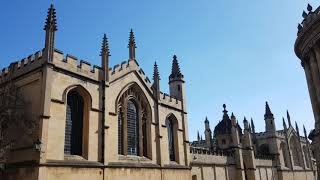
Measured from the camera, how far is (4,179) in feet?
68.3

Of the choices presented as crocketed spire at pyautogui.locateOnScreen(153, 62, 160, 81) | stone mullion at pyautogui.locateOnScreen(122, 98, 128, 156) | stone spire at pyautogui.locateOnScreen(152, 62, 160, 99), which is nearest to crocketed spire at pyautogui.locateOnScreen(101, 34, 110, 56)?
stone mullion at pyautogui.locateOnScreen(122, 98, 128, 156)

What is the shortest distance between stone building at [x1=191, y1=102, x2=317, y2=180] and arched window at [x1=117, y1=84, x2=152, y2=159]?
7.79m

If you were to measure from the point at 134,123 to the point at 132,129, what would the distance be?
0.60 m

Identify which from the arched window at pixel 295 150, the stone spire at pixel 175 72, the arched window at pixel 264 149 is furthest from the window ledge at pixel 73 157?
the arched window at pixel 295 150

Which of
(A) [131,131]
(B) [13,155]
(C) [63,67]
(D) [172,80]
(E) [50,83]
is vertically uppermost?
(D) [172,80]

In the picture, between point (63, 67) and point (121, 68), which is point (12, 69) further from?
point (121, 68)

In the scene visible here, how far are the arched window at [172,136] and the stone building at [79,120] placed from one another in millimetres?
1247

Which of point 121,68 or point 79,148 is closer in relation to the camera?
point 79,148

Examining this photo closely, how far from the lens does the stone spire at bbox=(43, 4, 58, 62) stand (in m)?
21.2

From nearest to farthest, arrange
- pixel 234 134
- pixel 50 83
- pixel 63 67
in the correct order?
1. pixel 50 83
2. pixel 63 67
3. pixel 234 134

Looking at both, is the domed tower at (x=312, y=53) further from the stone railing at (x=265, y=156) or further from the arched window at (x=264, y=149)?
the arched window at (x=264, y=149)

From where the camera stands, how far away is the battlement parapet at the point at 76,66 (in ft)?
72.1

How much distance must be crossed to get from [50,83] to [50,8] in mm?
5319

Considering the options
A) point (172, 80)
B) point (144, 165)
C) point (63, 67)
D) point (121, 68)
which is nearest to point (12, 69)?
point (63, 67)
